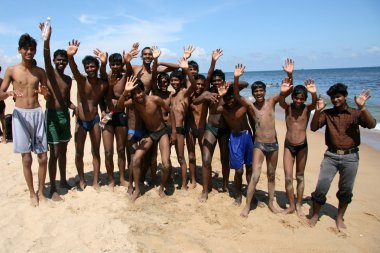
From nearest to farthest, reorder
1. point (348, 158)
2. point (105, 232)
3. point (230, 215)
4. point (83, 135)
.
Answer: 1. point (105, 232)
2. point (348, 158)
3. point (230, 215)
4. point (83, 135)

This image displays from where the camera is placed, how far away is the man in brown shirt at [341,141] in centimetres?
470

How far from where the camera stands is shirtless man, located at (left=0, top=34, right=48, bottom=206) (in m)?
4.83

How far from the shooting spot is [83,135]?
5.68m

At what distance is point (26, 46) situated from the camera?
4.84 metres

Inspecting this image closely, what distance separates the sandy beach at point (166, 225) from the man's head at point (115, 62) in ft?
7.09

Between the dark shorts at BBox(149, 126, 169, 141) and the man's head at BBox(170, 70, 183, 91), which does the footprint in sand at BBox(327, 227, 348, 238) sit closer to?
the dark shorts at BBox(149, 126, 169, 141)

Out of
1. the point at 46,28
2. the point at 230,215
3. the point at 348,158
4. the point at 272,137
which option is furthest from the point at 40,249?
the point at 348,158

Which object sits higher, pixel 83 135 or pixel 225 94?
pixel 225 94

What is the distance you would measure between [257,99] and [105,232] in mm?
3020

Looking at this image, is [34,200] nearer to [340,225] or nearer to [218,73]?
[218,73]

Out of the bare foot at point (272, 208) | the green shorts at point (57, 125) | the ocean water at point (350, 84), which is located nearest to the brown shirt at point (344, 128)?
the bare foot at point (272, 208)

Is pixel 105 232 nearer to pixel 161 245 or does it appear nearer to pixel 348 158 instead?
pixel 161 245

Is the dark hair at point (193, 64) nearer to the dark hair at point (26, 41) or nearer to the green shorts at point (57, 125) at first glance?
the green shorts at point (57, 125)

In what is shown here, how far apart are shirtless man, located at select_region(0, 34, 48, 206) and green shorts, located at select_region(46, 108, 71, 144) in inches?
9.9
